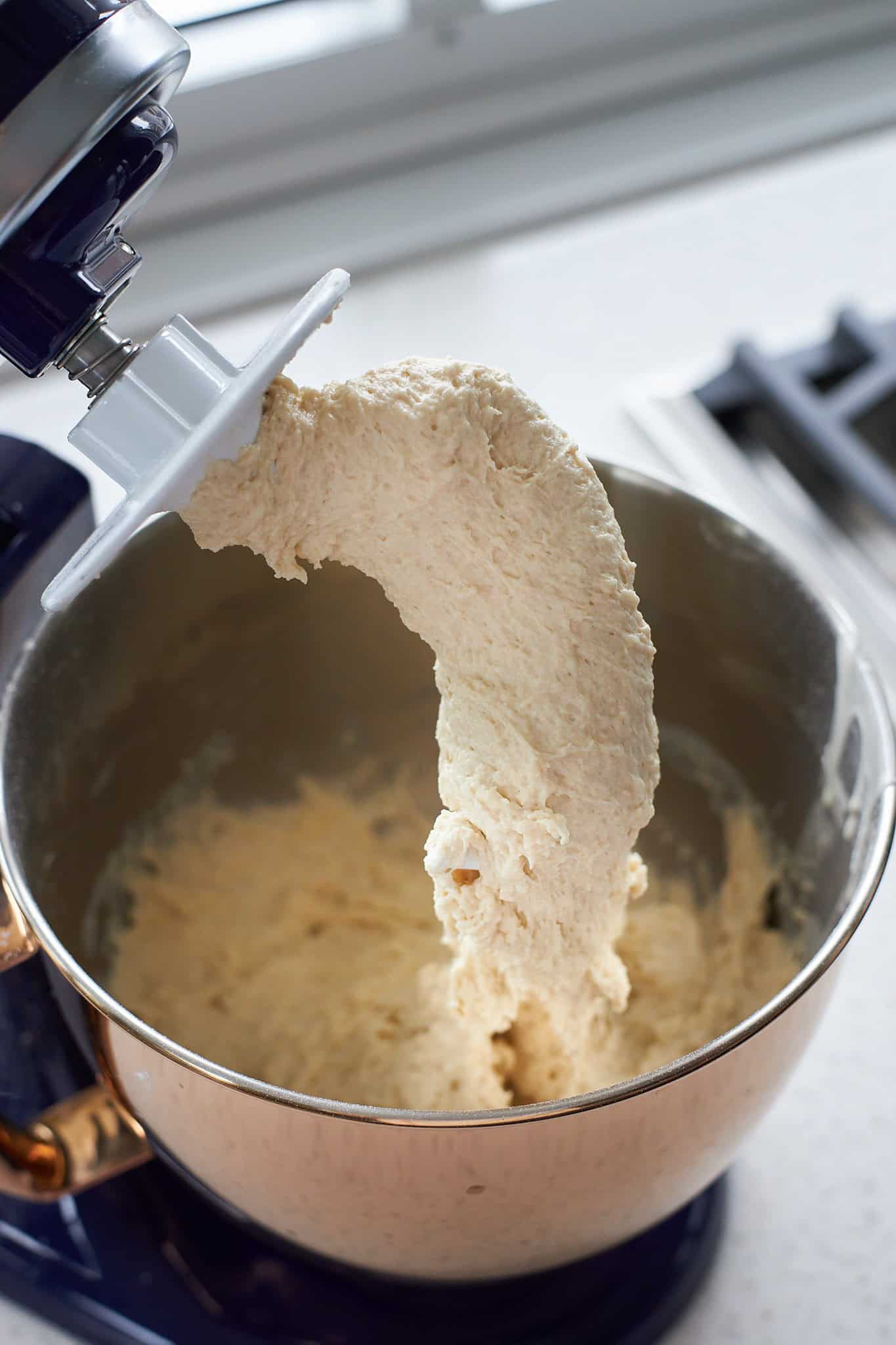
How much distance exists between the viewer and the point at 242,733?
0.77m

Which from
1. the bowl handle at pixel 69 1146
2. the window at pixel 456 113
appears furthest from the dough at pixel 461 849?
the window at pixel 456 113

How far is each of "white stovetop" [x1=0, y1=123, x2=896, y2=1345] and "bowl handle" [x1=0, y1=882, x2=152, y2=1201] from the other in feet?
1.04

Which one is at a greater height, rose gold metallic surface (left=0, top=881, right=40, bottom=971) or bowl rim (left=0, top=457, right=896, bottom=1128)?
rose gold metallic surface (left=0, top=881, right=40, bottom=971)

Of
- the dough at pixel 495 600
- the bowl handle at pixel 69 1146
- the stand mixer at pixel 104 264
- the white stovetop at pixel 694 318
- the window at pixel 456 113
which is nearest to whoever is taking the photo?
the stand mixer at pixel 104 264

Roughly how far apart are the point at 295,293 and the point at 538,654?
73 cm

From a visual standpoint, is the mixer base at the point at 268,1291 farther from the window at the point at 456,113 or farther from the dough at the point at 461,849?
the window at the point at 456,113

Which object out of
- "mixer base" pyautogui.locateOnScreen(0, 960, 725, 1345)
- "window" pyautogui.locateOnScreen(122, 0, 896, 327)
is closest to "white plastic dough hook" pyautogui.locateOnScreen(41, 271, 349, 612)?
"mixer base" pyautogui.locateOnScreen(0, 960, 725, 1345)

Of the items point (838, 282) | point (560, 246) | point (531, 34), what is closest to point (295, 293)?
point (560, 246)

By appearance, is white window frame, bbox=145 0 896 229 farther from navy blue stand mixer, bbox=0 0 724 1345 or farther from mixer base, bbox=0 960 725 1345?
mixer base, bbox=0 960 725 1345

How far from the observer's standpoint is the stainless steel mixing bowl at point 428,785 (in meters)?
0.45

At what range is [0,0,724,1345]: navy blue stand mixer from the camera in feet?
1.12

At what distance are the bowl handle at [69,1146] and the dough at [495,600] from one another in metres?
0.17

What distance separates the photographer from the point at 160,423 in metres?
0.38

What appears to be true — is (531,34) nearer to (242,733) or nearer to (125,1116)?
(242,733)
